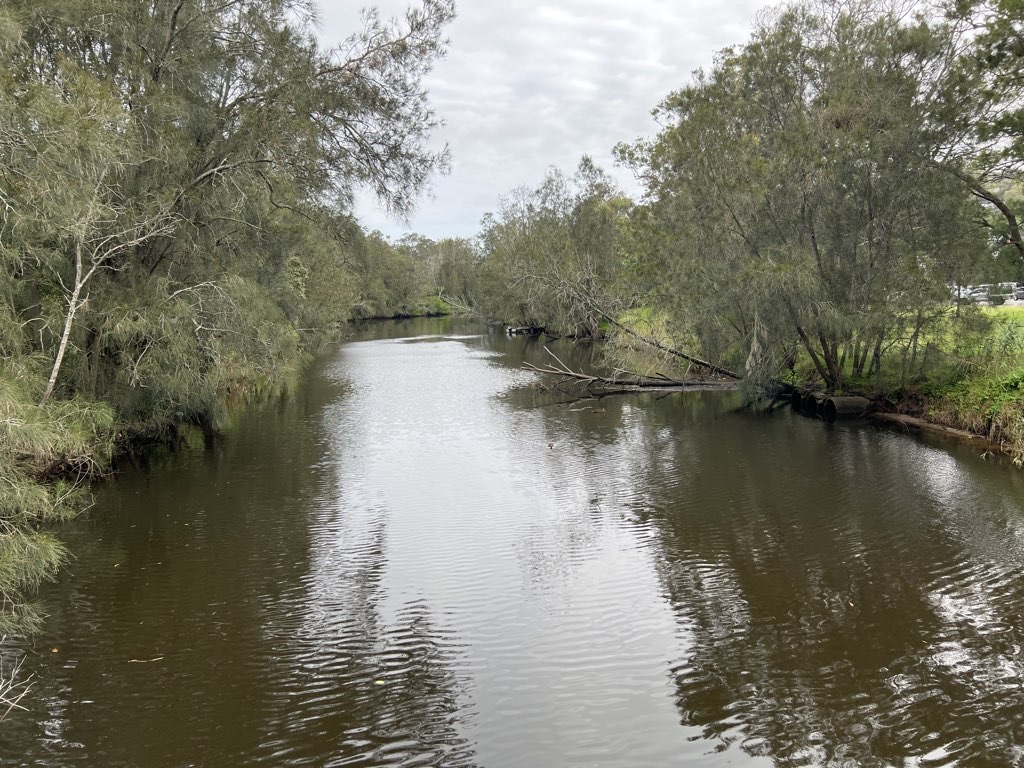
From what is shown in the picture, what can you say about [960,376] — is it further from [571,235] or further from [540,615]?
[571,235]

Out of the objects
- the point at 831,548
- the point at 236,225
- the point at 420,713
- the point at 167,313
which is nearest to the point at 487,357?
the point at 236,225

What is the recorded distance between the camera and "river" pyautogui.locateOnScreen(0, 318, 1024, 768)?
17.9ft

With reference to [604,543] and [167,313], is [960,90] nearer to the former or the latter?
[604,543]

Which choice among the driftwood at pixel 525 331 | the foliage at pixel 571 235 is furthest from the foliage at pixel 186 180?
the driftwood at pixel 525 331

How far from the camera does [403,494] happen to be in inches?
496

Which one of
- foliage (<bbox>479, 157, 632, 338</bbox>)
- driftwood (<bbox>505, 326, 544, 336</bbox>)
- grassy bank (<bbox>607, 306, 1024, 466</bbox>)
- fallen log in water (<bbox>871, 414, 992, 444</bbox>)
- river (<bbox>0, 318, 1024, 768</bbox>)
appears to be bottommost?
river (<bbox>0, 318, 1024, 768</bbox>)

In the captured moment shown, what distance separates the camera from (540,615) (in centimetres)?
768

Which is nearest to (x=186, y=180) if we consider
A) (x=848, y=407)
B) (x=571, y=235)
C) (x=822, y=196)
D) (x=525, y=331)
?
(x=822, y=196)

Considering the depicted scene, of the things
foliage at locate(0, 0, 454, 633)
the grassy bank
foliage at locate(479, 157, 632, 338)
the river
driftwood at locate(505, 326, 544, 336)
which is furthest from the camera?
driftwood at locate(505, 326, 544, 336)

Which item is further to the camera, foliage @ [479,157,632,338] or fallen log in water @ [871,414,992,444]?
foliage @ [479,157,632,338]

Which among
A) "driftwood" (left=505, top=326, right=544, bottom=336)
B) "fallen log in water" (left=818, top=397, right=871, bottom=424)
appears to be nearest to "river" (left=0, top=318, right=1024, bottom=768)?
"fallen log in water" (left=818, top=397, right=871, bottom=424)

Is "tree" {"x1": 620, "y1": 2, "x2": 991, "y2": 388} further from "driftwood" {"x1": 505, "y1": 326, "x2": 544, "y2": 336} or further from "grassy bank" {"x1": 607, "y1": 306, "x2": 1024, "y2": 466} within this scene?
"driftwood" {"x1": 505, "y1": 326, "x2": 544, "y2": 336}

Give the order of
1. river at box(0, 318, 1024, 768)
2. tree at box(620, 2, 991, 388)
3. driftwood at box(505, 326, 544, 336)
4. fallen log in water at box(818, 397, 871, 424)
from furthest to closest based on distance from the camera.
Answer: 1. driftwood at box(505, 326, 544, 336)
2. fallen log in water at box(818, 397, 871, 424)
3. tree at box(620, 2, 991, 388)
4. river at box(0, 318, 1024, 768)

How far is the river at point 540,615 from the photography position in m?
5.46
